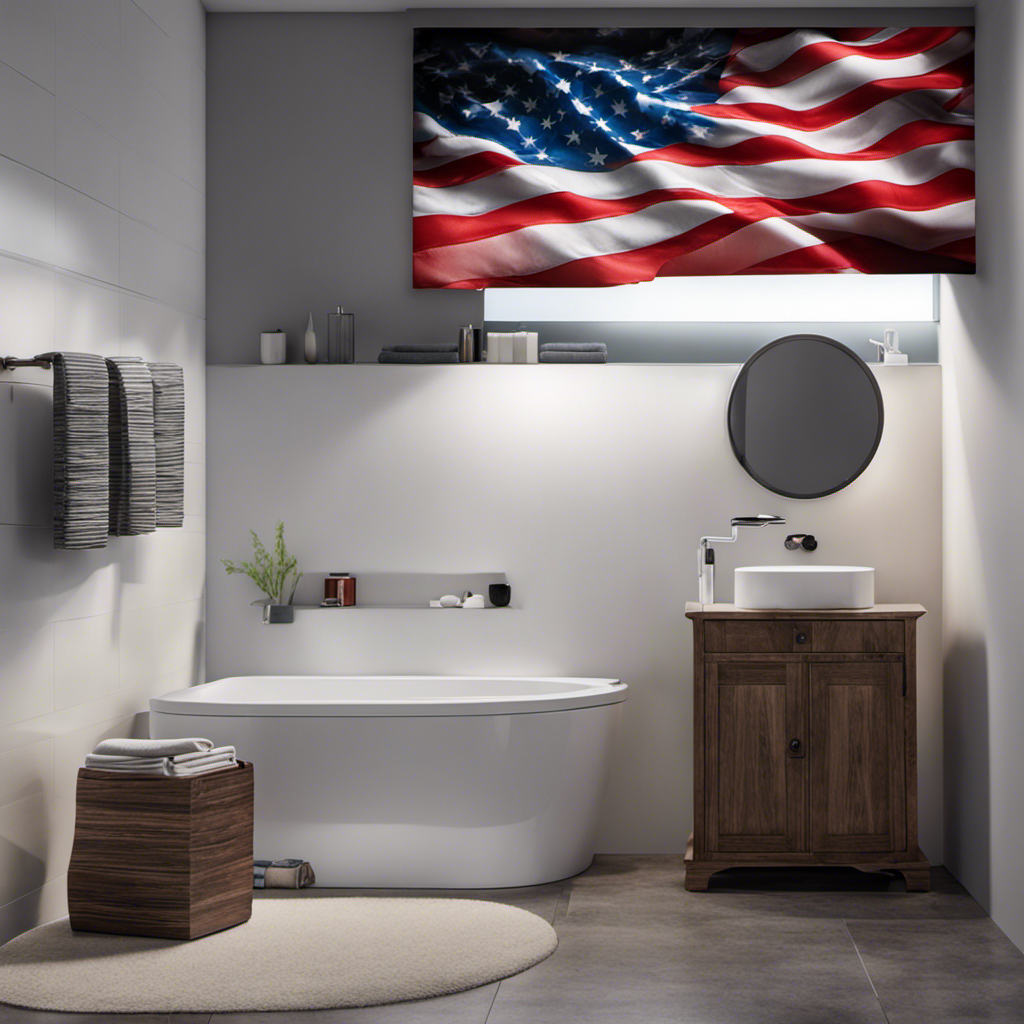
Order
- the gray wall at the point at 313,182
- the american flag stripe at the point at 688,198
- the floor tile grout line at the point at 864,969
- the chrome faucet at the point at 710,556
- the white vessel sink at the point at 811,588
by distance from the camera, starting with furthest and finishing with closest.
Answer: the gray wall at the point at 313,182
the american flag stripe at the point at 688,198
the chrome faucet at the point at 710,556
the white vessel sink at the point at 811,588
the floor tile grout line at the point at 864,969

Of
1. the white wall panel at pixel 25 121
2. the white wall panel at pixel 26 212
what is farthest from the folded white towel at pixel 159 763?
the white wall panel at pixel 25 121

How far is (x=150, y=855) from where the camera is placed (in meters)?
3.38

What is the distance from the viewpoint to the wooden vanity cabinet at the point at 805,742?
13.3ft

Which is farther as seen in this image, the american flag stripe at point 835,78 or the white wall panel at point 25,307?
the american flag stripe at point 835,78

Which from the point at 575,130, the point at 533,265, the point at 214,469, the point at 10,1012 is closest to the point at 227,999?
the point at 10,1012

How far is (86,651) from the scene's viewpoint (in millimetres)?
3770

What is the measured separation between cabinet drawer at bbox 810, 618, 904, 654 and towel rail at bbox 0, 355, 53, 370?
100 inches

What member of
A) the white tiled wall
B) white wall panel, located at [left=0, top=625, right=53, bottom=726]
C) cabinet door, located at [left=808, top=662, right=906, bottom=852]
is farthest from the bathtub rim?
cabinet door, located at [left=808, top=662, right=906, bottom=852]

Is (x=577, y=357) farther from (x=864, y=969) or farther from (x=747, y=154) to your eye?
(x=864, y=969)

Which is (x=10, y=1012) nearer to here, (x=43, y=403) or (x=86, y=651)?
(x=86, y=651)

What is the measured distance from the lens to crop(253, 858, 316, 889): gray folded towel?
→ 12.9 feet

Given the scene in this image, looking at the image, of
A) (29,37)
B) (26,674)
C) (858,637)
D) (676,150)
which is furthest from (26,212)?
(858,637)

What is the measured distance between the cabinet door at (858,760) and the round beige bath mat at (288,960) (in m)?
1.07

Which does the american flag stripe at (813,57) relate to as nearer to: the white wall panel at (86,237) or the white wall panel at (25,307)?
the white wall panel at (86,237)
